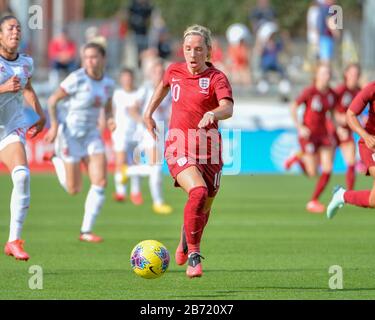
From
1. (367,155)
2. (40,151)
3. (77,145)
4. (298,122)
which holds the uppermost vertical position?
(40,151)

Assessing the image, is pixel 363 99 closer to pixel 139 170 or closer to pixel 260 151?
pixel 139 170

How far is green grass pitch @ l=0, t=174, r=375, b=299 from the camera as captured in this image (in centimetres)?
1012

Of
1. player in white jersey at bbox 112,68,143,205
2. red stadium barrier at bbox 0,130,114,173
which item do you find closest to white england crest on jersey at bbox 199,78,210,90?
player in white jersey at bbox 112,68,143,205

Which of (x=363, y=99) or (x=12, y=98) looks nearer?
(x=363, y=99)

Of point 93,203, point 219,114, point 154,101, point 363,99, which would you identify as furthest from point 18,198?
point 363,99

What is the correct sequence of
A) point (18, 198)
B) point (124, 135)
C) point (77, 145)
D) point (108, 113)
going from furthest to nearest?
point (124, 135), point (77, 145), point (108, 113), point (18, 198)

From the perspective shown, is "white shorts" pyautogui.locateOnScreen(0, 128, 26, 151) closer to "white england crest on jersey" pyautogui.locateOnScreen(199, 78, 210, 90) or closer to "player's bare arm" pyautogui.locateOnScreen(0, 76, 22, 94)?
"player's bare arm" pyautogui.locateOnScreen(0, 76, 22, 94)

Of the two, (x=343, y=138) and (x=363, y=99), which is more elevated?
(x=343, y=138)

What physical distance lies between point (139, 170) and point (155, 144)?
59 centimetres

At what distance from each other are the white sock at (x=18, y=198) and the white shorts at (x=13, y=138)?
0.96 ft

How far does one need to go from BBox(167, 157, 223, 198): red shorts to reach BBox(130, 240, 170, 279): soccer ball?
2.51ft

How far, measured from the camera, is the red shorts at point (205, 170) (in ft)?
35.1

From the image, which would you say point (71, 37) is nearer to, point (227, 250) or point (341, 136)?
point (341, 136)

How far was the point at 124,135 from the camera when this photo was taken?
811 inches
